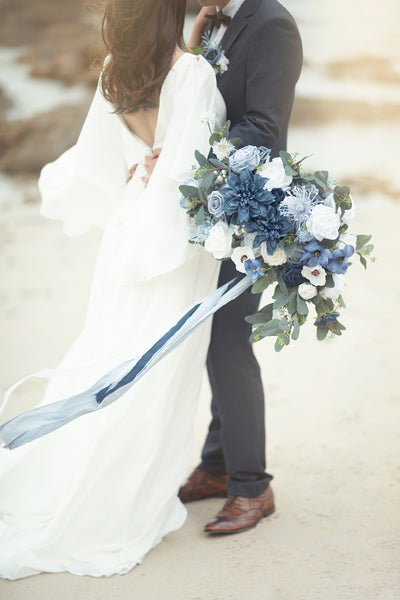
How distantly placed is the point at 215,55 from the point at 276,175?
56cm

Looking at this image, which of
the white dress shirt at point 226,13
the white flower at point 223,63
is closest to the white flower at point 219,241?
the white flower at point 223,63

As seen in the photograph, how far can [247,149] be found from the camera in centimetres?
189

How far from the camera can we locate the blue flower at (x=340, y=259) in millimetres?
1841

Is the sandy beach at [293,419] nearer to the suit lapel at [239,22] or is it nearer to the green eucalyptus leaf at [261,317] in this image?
the green eucalyptus leaf at [261,317]

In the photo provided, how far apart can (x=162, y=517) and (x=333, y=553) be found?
1.92ft

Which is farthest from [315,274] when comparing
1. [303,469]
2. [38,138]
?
Result: [38,138]

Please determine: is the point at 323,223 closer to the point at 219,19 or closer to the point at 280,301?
the point at 280,301

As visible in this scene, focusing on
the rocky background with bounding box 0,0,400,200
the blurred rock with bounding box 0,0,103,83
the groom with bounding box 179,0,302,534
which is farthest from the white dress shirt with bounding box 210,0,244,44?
the blurred rock with bounding box 0,0,103,83

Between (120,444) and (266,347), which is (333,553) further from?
(266,347)

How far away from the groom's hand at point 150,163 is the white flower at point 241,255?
468 mm

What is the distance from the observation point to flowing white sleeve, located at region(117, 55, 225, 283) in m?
2.03

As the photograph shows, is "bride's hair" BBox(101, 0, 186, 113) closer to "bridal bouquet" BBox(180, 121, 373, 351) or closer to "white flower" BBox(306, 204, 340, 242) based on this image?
"bridal bouquet" BBox(180, 121, 373, 351)

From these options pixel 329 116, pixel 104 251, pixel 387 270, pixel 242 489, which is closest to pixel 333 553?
pixel 242 489

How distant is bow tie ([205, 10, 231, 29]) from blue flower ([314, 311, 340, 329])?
105 centimetres
